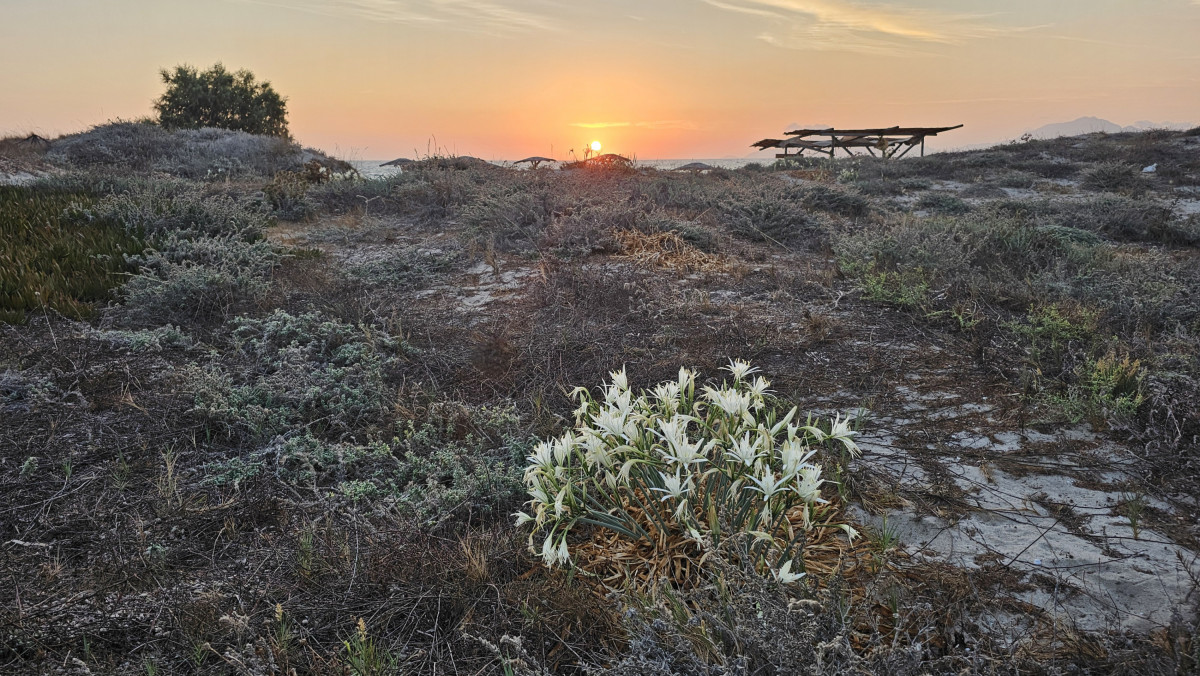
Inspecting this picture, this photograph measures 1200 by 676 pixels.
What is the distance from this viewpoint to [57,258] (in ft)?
20.8

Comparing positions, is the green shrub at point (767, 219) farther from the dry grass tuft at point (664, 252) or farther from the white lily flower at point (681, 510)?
the white lily flower at point (681, 510)

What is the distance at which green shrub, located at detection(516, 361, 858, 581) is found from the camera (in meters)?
1.99

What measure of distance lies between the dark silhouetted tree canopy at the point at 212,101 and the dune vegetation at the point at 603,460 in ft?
88.6

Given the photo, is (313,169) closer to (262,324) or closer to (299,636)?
(262,324)

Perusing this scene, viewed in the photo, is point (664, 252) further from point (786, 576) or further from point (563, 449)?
point (786, 576)

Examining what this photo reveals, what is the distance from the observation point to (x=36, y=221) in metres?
7.78

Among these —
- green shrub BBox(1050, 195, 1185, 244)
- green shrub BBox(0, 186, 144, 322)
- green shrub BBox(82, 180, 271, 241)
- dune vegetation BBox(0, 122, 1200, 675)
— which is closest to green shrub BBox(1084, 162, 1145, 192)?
green shrub BBox(1050, 195, 1185, 244)

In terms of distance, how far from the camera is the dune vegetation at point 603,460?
1.90m

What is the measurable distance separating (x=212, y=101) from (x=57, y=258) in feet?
93.4

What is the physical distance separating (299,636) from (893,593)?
184cm

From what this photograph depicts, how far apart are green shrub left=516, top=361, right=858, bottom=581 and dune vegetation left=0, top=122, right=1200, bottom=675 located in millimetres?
19

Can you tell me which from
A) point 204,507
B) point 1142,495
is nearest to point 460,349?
point 204,507

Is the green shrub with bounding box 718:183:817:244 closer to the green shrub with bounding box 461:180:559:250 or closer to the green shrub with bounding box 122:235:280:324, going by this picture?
the green shrub with bounding box 461:180:559:250

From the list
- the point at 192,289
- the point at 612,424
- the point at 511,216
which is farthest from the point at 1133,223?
the point at 192,289
